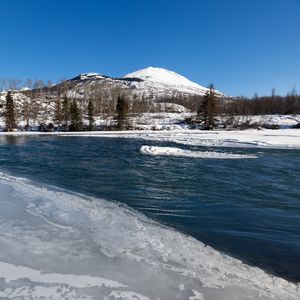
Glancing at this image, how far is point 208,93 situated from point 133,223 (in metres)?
71.9

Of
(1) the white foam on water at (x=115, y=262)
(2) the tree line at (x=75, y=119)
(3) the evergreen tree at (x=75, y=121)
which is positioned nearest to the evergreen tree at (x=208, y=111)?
(2) the tree line at (x=75, y=119)

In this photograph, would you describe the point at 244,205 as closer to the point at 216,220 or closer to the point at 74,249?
the point at 216,220

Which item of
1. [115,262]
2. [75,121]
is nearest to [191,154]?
[115,262]

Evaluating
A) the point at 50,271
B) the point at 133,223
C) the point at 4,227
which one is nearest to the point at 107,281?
the point at 50,271

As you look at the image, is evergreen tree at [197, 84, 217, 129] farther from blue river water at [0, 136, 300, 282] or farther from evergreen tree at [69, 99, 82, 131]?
blue river water at [0, 136, 300, 282]

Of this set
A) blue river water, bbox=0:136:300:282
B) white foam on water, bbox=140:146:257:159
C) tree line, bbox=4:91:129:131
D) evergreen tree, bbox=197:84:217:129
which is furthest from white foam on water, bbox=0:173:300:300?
evergreen tree, bbox=197:84:217:129

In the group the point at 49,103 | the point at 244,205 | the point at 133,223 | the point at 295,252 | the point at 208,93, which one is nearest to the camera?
the point at 295,252

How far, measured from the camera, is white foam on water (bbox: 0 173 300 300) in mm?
5156

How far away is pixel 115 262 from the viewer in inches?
241

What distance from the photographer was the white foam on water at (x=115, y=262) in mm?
5156

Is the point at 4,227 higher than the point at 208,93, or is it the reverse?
the point at 208,93

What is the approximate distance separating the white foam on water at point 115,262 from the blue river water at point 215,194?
0.89 m

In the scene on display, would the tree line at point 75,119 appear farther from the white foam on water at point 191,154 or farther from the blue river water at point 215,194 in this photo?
the blue river water at point 215,194

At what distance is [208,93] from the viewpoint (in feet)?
254
